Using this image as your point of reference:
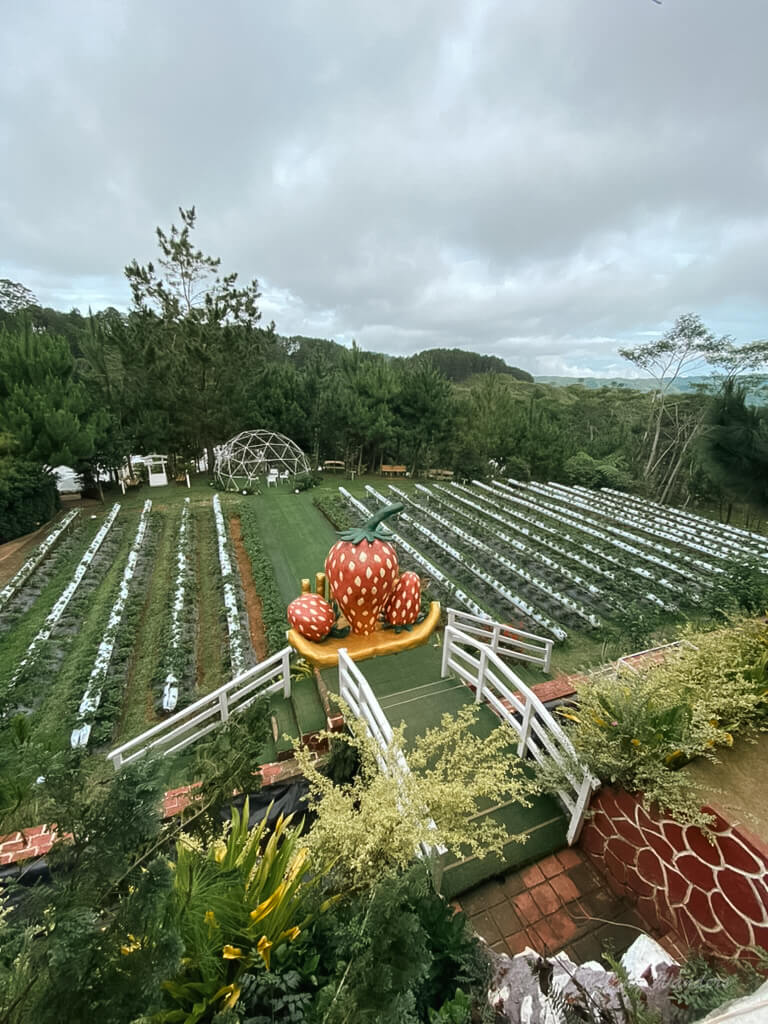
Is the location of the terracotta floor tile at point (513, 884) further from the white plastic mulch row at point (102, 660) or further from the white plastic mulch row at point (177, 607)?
the white plastic mulch row at point (102, 660)

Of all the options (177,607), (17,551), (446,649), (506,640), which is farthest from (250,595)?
(17,551)

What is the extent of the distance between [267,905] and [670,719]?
251 centimetres

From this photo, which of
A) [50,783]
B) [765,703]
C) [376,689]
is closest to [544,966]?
[765,703]

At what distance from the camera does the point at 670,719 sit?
2.68 meters

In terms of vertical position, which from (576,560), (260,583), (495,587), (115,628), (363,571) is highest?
(363,571)

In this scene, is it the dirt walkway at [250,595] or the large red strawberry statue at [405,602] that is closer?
the large red strawberry statue at [405,602]

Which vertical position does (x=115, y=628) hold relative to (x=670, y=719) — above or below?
below

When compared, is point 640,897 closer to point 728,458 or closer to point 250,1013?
point 250,1013

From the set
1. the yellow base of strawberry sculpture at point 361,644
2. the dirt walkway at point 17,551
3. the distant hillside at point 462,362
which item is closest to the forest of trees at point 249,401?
the dirt walkway at point 17,551

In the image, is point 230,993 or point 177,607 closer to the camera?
point 230,993

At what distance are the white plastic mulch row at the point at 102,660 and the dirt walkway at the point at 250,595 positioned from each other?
2123mm

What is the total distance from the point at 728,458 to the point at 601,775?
2584mm

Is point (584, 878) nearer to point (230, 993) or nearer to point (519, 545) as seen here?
point (230, 993)

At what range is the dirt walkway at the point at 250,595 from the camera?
7.28 meters
